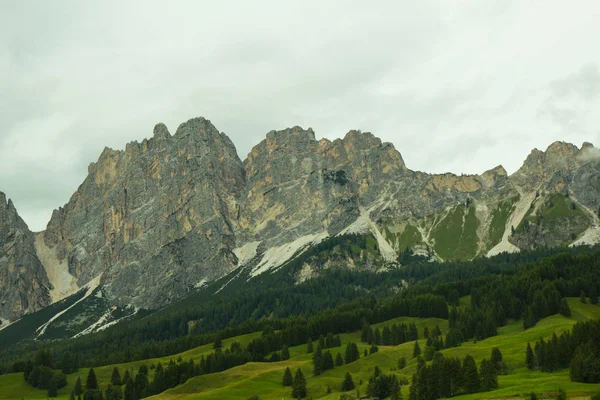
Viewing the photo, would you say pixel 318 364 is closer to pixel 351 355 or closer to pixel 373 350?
pixel 351 355

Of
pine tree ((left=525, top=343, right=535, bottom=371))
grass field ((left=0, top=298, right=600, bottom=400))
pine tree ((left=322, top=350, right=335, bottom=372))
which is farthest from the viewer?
pine tree ((left=322, top=350, right=335, bottom=372))

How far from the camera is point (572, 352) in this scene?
126 metres

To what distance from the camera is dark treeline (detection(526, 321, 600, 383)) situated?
11250 centimetres

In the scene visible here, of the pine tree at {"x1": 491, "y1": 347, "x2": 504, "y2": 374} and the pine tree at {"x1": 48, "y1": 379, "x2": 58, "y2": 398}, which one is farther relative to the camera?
the pine tree at {"x1": 48, "y1": 379, "x2": 58, "y2": 398}

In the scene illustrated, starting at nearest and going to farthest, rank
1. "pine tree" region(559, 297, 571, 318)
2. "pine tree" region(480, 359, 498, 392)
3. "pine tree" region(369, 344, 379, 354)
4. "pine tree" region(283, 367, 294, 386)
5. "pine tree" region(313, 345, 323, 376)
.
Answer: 1. "pine tree" region(480, 359, 498, 392)
2. "pine tree" region(283, 367, 294, 386)
3. "pine tree" region(313, 345, 323, 376)
4. "pine tree" region(369, 344, 379, 354)
5. "pine tree" region(559, 297, 571, 318)

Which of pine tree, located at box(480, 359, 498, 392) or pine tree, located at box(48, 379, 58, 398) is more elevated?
pine tree, located at box(48, 379, 58, 398)

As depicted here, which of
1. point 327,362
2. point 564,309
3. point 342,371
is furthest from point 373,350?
point 564,309

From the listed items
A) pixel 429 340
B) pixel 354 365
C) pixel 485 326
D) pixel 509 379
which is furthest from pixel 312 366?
pixel 509 379

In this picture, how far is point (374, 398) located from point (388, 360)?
39846mm

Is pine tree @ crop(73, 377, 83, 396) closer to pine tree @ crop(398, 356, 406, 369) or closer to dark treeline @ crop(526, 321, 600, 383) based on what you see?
pine tree @ crop(398, 356, 406, 369)

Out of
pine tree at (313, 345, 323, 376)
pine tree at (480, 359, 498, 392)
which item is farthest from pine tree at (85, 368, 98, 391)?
pine tree at (480, 359, 498, 392)

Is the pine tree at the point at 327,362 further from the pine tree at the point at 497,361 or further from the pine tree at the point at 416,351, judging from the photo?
the pine tree at the point at 497,361

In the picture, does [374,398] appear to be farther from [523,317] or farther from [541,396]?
[523,317]

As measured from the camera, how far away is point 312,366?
175 metres
